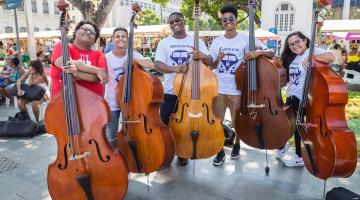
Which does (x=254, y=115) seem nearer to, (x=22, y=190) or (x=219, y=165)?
(x=219, y=165)

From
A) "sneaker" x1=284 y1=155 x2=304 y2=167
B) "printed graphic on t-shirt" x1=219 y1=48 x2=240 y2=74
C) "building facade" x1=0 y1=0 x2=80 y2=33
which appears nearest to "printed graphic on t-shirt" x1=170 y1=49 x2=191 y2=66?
"printed graphic on t-shirt" x1=219 y1=48 x2=240 y2=74

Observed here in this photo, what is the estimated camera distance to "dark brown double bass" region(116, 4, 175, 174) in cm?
279

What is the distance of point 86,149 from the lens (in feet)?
7.75

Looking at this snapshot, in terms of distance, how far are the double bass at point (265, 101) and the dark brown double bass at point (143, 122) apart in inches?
36.5

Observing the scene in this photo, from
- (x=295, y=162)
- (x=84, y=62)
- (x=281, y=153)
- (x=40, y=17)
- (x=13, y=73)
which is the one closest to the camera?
(x=84, y=62)

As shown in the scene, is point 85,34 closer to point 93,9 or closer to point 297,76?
point 297,76

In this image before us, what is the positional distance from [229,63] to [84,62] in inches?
63.7

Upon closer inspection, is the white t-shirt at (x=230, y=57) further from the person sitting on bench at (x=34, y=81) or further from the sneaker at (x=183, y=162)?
the person sitting on bench at (x=34, y=81)

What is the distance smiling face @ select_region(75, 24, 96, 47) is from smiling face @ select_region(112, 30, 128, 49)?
403 mm

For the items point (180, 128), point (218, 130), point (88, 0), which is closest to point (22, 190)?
point (180, 128)

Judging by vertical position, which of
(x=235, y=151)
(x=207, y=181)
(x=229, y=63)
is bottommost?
(x=207, y=181)

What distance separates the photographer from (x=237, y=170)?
363 cm

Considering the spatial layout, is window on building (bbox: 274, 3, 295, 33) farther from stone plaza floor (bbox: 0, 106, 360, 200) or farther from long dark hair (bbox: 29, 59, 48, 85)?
stone plaza floor (bbox: 0, 106, 360, 200)

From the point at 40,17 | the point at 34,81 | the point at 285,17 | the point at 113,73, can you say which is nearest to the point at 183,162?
the point at 113,73
